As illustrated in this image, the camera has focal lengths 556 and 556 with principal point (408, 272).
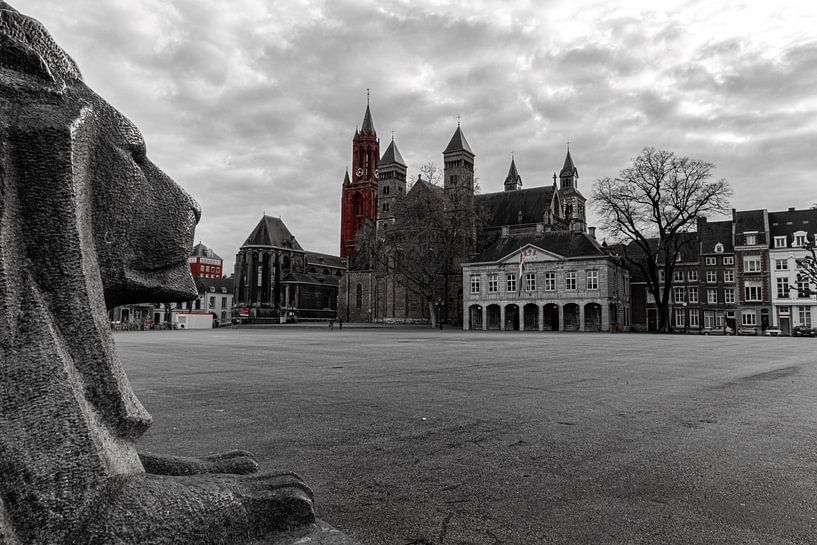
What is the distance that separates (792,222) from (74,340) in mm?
68030

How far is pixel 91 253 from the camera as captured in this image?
2.08 m

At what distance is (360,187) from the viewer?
93000 mm

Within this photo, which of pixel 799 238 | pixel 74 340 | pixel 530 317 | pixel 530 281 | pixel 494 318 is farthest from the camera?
pixel 494 318

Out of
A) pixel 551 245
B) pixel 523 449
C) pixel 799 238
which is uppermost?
pixel 799 238

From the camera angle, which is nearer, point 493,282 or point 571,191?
point 493,282

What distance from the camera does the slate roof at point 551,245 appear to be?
5153 cm

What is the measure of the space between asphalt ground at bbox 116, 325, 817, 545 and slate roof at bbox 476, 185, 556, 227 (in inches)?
2372

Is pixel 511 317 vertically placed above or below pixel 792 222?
below

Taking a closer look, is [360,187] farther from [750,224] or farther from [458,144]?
[750,224]

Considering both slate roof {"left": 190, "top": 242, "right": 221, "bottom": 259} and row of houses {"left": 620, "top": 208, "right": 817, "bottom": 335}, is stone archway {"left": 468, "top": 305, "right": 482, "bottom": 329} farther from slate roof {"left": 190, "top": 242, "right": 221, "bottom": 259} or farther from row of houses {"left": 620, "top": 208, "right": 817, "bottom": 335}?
slate roof {"left": 190, "top": 242, "right": 221, "bottom": 259}

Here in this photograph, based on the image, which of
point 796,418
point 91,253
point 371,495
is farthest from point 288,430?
point 796,418

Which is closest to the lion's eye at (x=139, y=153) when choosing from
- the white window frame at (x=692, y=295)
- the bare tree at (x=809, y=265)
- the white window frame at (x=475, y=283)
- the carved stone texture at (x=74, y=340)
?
the carved stone texture at (x=74, y=340)

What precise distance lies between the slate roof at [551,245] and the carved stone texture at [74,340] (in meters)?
51.0

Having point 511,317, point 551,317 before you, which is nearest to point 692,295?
point 551,317
